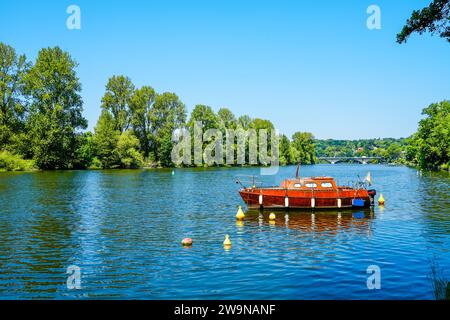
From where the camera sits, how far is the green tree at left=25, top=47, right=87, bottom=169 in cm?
10450

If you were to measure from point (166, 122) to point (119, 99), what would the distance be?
18598 millimetres

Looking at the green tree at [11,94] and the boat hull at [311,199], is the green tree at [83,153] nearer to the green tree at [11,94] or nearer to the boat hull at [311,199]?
the green tree at [11,94]

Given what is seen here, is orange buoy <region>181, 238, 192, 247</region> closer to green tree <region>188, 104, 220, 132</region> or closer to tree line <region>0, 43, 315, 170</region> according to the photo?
tree line <region>0, 43, 315, 170</region>

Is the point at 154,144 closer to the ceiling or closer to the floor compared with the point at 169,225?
closer to the ceiling

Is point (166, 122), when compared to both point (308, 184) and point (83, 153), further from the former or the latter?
point (308, 184)

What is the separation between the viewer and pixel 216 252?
2347 centimetres

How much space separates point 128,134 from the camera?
424 feet

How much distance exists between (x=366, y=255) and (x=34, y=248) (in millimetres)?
19039

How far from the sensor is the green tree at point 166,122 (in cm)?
13979

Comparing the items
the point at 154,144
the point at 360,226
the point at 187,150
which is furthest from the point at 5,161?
the point at 360,226

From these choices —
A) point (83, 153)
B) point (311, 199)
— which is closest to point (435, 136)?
point (311, 199)
